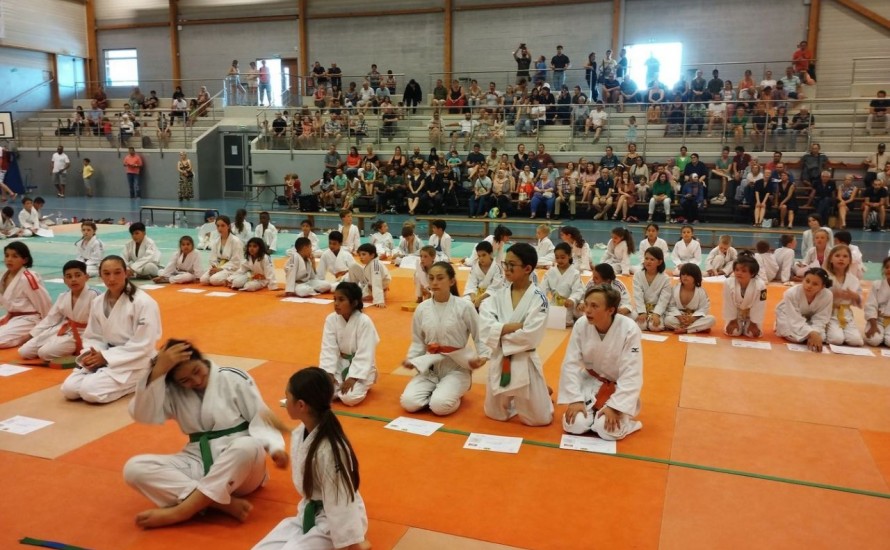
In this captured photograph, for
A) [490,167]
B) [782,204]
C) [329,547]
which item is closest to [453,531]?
[329,547]

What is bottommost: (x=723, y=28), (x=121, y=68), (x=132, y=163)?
(x=132, y=163)

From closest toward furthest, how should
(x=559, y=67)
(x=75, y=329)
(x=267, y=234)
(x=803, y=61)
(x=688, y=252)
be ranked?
1. (x=75, y=329)
2. (x=688, y=252)
3. (x=267, y=234)
4. (x=803, y=61)
5. (x=559, y=67)

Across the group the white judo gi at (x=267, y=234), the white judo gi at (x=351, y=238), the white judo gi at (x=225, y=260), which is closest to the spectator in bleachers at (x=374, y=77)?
the white judo gi at (x=267, y=234)

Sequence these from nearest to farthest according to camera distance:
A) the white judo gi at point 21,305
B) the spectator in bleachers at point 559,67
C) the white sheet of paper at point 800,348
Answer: the white judo gi at point 21,305 → the white sheet of paper at point 800,348 → the spectator in bleachers at point 559,67

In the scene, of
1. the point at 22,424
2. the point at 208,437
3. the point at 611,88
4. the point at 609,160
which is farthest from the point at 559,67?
the point at 208,437

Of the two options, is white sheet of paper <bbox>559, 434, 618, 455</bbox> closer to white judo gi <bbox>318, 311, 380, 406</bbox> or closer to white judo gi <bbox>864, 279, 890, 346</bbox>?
white judo gi <bbox>318, 311, 380, 406</bbox>

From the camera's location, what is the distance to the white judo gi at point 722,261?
11734mm

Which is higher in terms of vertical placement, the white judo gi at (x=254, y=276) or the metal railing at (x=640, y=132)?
the metal railing at (x=640, y=132)

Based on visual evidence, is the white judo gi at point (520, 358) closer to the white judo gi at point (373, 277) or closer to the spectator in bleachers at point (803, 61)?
the white judo gi at point (373, 277)

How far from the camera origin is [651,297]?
8.85 metres

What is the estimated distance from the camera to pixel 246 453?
12.9 feet

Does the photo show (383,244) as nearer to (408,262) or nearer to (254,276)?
(408,262)

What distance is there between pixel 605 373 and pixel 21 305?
6307mm

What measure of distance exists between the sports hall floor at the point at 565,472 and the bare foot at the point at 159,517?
0.06m
